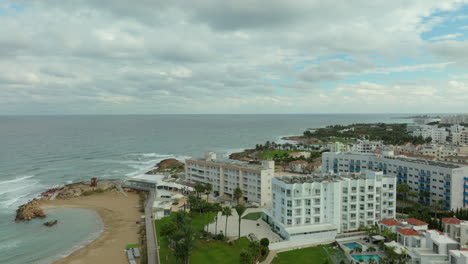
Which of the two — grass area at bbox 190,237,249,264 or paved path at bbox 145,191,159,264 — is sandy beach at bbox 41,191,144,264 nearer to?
paved path at bbox 145,191,159,264

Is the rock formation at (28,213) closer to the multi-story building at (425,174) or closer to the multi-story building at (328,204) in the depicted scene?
the multi-story building at (328,204)

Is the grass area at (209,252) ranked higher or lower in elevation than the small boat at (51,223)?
higher

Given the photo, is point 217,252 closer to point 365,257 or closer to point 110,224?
point 365,257

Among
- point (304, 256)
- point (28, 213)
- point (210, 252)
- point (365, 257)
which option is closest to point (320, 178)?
point (365, 257)

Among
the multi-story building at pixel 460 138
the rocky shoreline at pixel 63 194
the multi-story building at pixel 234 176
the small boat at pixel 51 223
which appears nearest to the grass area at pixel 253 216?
the multi-story building at pixel 234 176

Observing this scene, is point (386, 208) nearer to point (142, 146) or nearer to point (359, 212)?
point (359, 212)

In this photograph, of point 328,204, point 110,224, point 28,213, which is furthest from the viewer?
point 28,213

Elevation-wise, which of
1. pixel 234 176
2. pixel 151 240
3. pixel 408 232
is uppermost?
pixel 234 176
